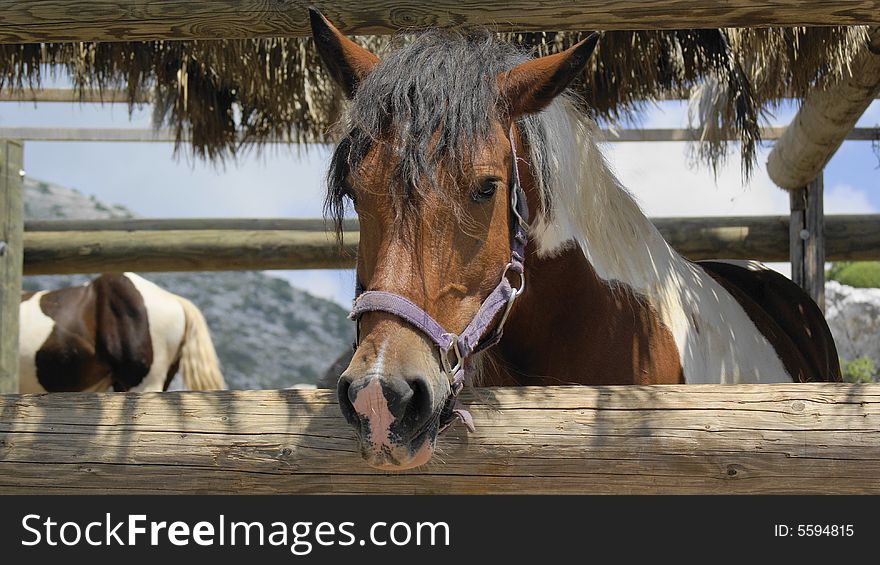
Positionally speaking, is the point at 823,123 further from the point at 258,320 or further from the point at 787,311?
the point at 258,320

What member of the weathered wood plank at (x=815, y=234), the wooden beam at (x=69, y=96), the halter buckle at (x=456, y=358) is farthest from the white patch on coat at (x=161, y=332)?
the halter buckle at (x=456, y=358)

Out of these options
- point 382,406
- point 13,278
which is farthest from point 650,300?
point 13,278

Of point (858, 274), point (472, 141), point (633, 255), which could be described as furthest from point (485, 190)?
point (858, 274)

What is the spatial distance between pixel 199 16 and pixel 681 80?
6.82ft

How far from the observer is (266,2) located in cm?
205

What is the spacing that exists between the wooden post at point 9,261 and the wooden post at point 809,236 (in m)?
3.56

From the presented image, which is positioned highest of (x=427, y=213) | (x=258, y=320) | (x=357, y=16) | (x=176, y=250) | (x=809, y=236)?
(x=357, y=16)

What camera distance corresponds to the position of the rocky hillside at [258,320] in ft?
77.5

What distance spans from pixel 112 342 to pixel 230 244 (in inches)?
100

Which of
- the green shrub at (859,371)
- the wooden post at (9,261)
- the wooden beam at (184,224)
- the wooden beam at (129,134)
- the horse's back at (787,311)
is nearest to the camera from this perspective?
the horse's back at (787,311)

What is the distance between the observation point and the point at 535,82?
193 centimetres

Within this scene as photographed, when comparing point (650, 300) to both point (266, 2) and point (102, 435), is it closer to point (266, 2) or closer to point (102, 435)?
point (266, 2)

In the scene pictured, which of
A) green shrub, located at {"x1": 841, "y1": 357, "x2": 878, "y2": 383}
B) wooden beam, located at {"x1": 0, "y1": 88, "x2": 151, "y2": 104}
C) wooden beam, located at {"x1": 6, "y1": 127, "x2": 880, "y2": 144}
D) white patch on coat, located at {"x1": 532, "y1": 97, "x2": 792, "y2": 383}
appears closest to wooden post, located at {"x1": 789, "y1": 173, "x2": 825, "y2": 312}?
wooden beam, located at {"x1": 6, "y1": 127, "x2": 880, "y2": 144}

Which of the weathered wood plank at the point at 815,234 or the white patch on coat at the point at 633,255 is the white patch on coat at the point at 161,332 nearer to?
the weathered wood plank at the point at 815,234
